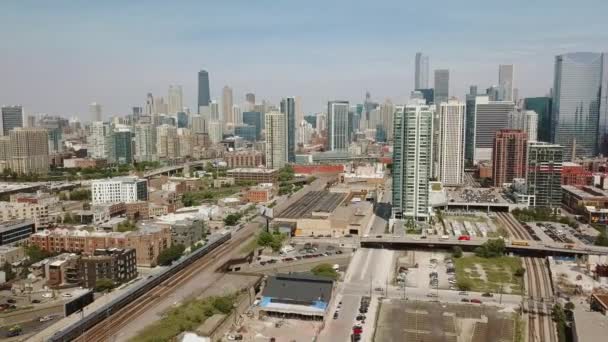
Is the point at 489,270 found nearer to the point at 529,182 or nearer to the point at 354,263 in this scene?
the point at 354,263

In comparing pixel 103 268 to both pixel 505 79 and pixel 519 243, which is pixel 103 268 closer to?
pixel 519 243

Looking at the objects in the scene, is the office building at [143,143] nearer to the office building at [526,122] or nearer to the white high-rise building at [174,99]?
the office building at [526,122]

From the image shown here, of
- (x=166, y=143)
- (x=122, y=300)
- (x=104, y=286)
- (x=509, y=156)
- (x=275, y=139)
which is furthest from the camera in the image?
(x=166, y=143)

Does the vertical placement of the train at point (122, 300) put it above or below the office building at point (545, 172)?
below

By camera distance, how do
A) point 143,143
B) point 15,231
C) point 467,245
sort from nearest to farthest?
point 467,245 < point 15,231 < point 143,143

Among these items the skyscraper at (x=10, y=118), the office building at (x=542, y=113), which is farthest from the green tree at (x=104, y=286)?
the skyscraper at (x=10, y=118)

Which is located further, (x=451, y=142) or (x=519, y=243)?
(x=451, y=142)

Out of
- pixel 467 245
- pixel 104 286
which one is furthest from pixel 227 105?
pixel 104 286

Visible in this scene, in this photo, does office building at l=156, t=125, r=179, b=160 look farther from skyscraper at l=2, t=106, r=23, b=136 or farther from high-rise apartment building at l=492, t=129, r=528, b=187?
high-rise apartment building at l=492, t=129, r=528, b=187
